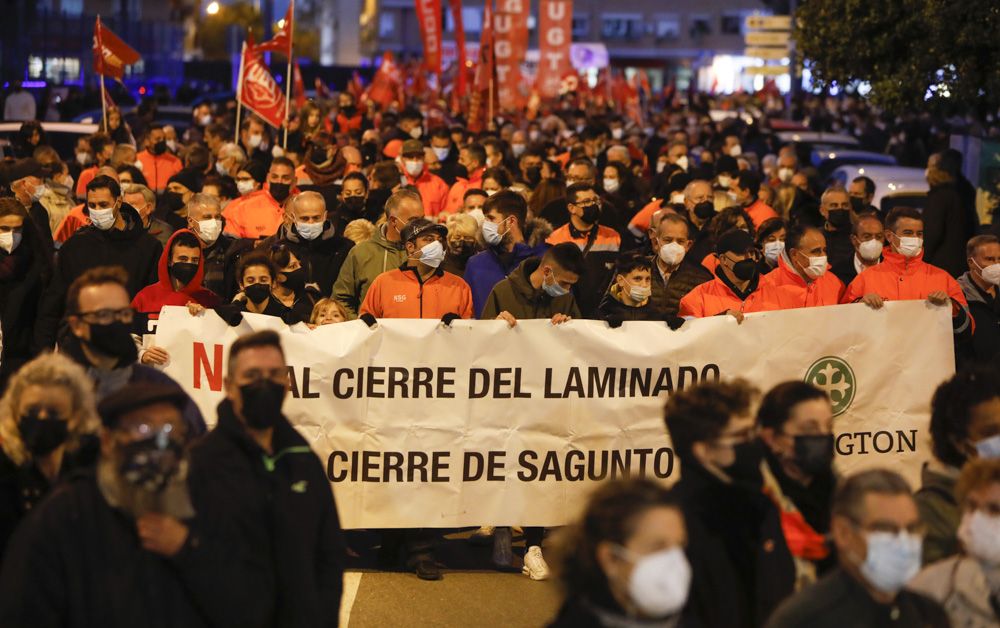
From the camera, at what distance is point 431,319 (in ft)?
28.7

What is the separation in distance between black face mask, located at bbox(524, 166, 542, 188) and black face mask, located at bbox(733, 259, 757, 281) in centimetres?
681

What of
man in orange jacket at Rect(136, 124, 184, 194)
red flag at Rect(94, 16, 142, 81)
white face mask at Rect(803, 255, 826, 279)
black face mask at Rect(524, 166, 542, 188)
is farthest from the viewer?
red flag at Rect(94, 16, 142, 81)

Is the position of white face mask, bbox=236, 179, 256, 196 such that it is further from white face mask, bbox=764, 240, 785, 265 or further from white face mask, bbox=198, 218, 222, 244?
white face mask, bbox=764, 240, 785, 265

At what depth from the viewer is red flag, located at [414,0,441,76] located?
33.5 meters

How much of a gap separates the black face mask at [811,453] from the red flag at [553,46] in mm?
33367

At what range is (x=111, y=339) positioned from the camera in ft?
19.3

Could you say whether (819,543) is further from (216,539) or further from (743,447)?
(216,539)

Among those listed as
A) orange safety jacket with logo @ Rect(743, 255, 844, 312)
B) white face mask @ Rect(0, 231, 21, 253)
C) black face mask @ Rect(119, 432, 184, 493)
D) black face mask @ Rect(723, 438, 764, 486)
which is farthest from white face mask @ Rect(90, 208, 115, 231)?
black face mask @ Rect(723, 438, 764, 486)

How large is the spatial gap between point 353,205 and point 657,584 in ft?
29.3

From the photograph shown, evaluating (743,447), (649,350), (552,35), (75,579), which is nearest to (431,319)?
(649,350)

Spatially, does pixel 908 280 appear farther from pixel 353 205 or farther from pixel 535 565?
pixel 353 205

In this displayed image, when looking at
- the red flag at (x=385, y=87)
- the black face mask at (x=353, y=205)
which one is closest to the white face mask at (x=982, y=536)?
the black face mask at (x=353, y=205)

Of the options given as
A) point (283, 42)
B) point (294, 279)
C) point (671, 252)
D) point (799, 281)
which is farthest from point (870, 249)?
point (283, 42)

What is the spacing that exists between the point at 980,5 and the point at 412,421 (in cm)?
1073
